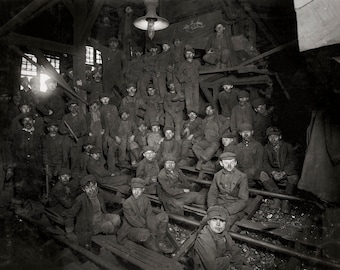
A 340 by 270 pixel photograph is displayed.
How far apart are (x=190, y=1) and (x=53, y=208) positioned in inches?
365

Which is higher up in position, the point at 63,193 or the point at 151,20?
the point at 151,20

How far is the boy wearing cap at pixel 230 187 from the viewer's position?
6112 mm

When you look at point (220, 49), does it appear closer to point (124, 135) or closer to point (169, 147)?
point (169, 147)

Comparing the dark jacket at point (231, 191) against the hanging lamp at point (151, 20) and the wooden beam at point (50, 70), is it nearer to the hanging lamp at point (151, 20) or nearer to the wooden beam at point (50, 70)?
the hanging lamp at point (151, 20)

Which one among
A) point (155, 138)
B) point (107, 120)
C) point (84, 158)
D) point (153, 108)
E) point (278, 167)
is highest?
point (153, 108)

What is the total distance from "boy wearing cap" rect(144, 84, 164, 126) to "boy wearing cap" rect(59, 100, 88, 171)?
2163 millimetres

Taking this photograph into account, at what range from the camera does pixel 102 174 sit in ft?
29.2

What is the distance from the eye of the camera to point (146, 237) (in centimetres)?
592

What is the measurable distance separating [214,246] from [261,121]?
15.9 ft

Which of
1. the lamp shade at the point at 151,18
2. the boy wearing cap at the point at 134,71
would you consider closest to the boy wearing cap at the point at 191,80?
the boy wearing cap at the point at 134,71

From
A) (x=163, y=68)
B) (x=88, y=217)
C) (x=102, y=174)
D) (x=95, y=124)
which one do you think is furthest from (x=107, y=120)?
(x=88, y=217)

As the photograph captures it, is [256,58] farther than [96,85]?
No

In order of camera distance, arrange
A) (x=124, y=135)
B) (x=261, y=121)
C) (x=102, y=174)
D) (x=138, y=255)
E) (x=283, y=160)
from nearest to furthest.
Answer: (x=138, y=255)
(x=283, y=160)
(x=261, y=121)
(x=102, y=174)
(x=124, y=135)

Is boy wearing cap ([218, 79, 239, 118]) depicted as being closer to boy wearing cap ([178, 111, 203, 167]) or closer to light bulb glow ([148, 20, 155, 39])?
boy wearing cap ([178, 111, 203, 167])
